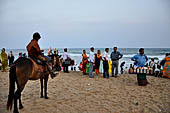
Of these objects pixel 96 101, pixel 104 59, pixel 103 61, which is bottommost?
pixel 96 101

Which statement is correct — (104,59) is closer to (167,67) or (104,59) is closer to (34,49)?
(167,67)

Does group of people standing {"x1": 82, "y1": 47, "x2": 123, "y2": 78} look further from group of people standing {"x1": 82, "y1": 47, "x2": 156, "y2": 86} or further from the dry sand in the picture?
the dry sand

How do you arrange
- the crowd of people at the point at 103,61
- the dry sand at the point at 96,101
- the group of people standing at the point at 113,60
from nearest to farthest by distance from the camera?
the dry sand at the point at 96,101 → the crowd of people at the point at 103,61 → the group of people standing at the point at 113,60

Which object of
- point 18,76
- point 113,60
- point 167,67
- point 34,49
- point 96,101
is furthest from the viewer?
point 113,60

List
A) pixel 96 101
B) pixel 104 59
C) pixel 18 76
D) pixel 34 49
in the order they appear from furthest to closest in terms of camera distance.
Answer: pixel 104 59 → pixel 96 101 → pixel 34 49 → pixel 18 76

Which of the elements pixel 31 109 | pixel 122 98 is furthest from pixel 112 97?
pixel 31 109

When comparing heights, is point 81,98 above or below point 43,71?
below

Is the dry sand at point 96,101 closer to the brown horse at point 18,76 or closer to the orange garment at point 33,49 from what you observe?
the brown horse at point 18,76

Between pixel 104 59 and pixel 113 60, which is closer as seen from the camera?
pixel 104 59

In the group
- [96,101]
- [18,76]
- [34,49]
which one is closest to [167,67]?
[96,101]

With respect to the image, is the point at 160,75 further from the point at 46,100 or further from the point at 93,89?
the point at 46,100

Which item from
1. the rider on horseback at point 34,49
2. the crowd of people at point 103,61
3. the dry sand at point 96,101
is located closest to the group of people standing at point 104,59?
the crowd of people at point 103,61

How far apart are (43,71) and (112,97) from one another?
2.80 metres

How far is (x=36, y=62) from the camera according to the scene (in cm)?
569
